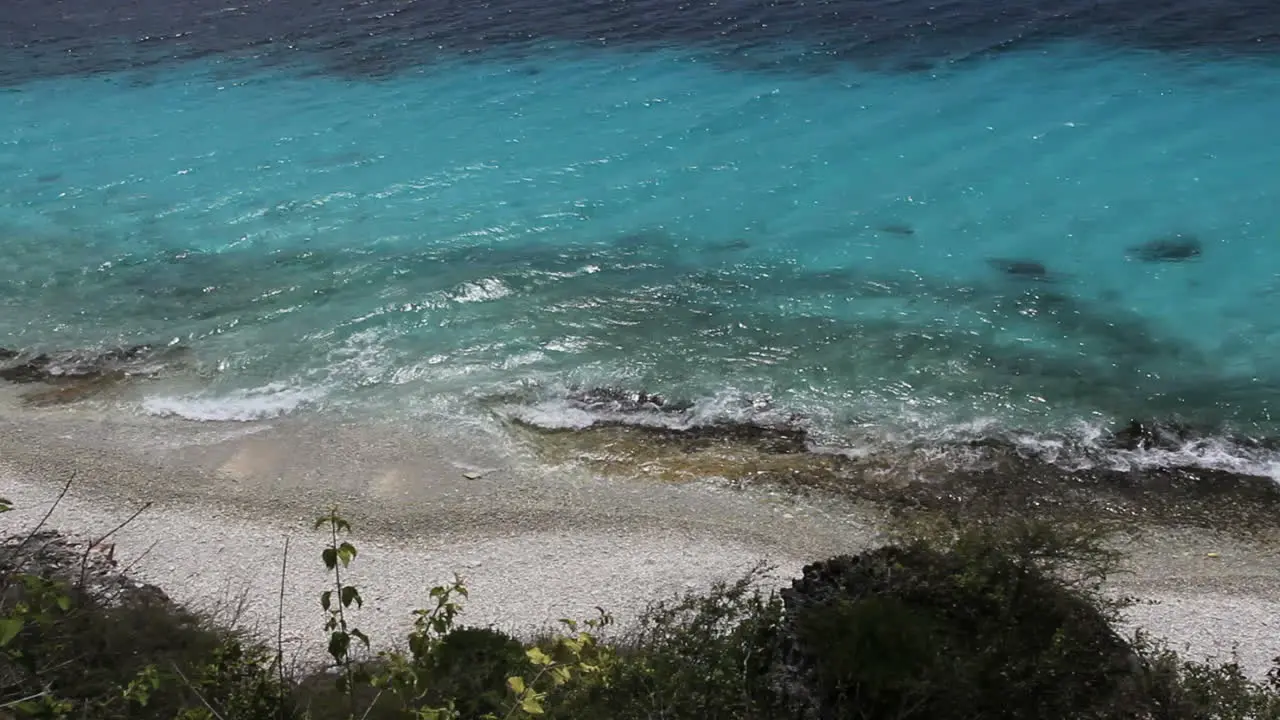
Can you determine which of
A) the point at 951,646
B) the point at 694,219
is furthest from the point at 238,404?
the point at 951,646

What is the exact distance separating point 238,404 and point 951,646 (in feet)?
28.1

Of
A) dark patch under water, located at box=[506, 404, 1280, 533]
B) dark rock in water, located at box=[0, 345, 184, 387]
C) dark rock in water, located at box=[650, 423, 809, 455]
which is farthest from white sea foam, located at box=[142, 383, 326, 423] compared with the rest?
dark rock in water, located at box=[650, 423, 809, 455]

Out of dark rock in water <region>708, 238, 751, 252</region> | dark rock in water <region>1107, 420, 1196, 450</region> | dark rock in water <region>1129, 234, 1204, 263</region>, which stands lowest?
dark rock in water <region>1107, 420, 1196, 450</region>

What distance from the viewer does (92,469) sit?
392 inches

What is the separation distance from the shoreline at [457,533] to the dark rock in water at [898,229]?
6.41 m

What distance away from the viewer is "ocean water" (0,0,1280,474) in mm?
11367

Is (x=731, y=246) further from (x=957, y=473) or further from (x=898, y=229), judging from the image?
(x=957, y=473)

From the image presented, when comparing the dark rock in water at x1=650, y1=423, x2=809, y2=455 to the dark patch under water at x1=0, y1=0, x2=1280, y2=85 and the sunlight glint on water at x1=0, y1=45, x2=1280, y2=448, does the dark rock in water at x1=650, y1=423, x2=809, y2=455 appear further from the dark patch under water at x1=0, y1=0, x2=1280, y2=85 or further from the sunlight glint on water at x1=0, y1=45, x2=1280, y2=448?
the dark patch under water at x1=0, y1=0, x2=1280, y2=85

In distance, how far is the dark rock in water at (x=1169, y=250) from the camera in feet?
43.5

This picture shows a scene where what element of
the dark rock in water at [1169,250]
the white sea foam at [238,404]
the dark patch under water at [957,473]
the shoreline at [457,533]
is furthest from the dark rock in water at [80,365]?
the dark rock in water at [1169,250]

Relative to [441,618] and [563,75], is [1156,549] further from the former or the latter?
[563,75]

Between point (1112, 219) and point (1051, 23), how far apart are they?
916cm

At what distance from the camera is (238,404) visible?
11281 mm

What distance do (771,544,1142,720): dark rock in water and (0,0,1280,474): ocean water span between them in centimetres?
384
